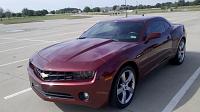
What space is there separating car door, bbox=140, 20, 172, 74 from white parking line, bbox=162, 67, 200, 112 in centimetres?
70

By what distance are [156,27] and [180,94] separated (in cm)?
175

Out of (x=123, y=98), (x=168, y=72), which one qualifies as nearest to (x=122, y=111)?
(x=123, y=98)

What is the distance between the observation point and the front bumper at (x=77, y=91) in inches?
140

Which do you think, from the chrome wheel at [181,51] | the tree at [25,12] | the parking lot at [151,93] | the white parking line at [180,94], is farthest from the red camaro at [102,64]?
the tree at [25,12]

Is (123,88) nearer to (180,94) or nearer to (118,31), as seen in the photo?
(180,94)

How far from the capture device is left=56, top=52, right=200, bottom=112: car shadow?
163 inches

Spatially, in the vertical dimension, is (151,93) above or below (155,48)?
below

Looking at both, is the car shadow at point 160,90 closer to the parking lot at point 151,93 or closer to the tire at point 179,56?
the parking lot at point 151,93

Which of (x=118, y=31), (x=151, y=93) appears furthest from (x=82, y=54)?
(x=151, y=93)

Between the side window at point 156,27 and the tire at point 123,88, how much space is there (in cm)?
131

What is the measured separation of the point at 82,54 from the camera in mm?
4082

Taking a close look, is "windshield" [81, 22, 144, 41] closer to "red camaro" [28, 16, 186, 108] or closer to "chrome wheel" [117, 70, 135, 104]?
"red camaro" [28, 16, 186, 108]

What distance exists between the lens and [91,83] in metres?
3.53

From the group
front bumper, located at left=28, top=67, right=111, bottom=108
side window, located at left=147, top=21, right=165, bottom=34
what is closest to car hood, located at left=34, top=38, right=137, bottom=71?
front bumper, located at left=28, top=67, right=111, bottom=108
